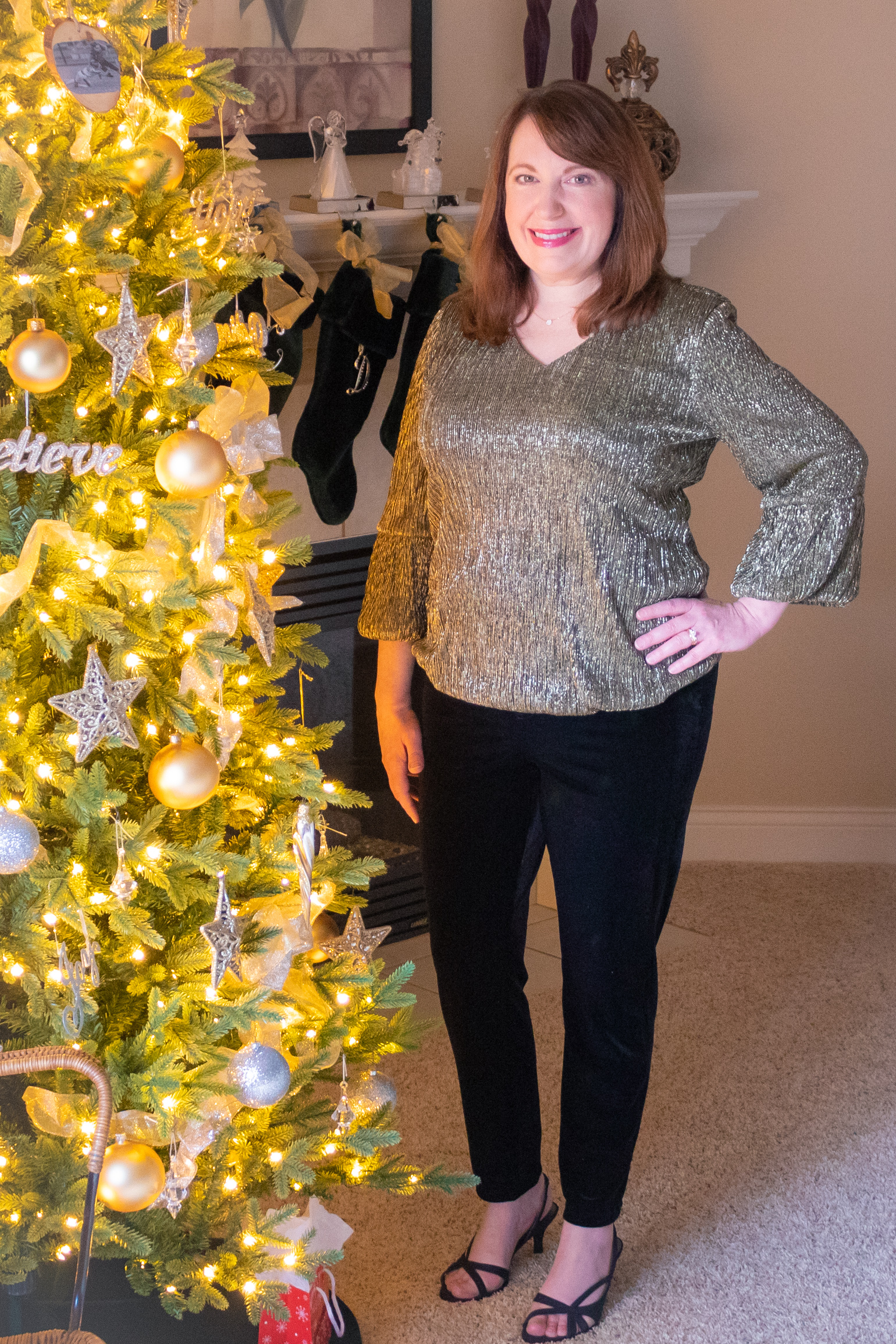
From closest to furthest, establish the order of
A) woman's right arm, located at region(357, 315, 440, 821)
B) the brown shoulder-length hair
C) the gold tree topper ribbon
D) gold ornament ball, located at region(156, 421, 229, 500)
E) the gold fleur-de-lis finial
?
gold ornament ball, located at region(156, 421, 229, 500) < the brown shoulder-length hair < woman's right arm, located at region(357, 315, 440, 821) < the gold tree topper ribbon < the gold fleur-de-lis finial

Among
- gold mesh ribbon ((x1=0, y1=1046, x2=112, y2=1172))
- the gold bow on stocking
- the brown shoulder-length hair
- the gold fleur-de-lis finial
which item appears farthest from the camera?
the gold fleur-de-lis finial

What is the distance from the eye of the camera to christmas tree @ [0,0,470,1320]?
4.17ft

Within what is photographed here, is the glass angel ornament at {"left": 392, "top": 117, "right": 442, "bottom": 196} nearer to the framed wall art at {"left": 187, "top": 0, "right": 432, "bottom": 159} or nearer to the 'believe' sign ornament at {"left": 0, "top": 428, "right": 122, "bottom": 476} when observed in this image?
the framed wall art at {"left": 187, "top": 0, "right": 432, "bottom": 159}

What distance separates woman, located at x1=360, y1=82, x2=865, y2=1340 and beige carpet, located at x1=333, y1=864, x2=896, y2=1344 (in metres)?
0.16

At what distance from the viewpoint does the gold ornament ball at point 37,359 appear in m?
1.23

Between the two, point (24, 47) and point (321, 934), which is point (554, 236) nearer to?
point (24, 47)

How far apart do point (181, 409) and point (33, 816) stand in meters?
0.43

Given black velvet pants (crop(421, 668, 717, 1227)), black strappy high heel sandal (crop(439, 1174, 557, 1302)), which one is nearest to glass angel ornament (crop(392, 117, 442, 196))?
black velvet pants (crop(421, 668, 717, 1227))

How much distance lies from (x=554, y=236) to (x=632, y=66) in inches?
53.5

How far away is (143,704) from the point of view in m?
1.40

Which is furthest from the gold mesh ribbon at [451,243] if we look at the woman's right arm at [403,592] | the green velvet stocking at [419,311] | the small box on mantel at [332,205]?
the woman's right arm at [403,592]

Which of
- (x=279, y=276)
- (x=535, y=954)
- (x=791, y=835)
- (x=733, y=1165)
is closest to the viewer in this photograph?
(x=733, y=1165)

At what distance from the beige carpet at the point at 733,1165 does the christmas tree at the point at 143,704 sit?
1.44ft

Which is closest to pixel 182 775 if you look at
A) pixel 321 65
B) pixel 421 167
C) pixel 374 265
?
pixel 374 265
